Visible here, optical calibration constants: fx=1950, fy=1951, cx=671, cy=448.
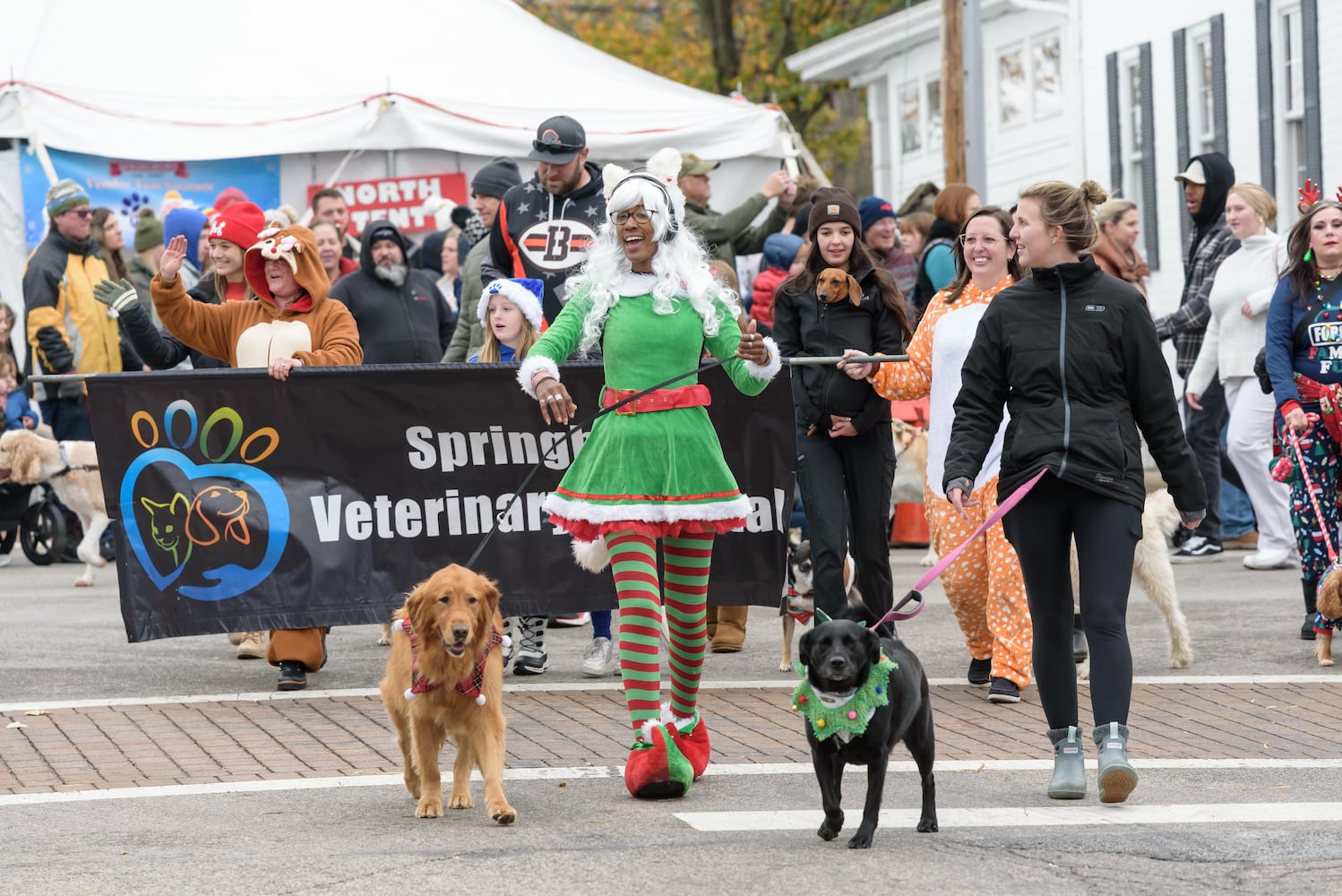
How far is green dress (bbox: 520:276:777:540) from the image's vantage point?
21.9ft

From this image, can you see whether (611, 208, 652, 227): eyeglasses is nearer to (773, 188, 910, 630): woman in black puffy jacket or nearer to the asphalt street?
the asphalt street

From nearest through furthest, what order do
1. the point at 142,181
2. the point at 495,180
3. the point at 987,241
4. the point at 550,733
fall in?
the point at 550,733 < the point at 987,241 < the point at 495,180 < the point at 142,181

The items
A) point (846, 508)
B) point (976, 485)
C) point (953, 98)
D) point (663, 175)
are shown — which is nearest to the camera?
point (663, 175)

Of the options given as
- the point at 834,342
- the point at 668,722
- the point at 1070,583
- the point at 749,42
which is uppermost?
the point at 749,42

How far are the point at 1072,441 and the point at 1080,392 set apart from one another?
0.56 feet

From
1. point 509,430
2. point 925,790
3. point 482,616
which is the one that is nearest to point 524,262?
point 509,430

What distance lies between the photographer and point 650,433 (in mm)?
6688

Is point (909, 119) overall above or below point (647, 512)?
above

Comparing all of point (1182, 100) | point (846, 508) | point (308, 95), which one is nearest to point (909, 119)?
point (1182, 100)

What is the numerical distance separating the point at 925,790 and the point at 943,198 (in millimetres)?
6519

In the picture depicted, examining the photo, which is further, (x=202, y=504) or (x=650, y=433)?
(x=202, y=504)

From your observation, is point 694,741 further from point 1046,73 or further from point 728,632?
point 1046,73

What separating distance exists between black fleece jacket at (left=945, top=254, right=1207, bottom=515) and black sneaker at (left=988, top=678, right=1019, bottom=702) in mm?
2206

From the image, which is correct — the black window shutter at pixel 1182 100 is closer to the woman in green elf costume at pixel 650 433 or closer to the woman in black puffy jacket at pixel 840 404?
the woman in black puffy jacket at pixel 840 404
